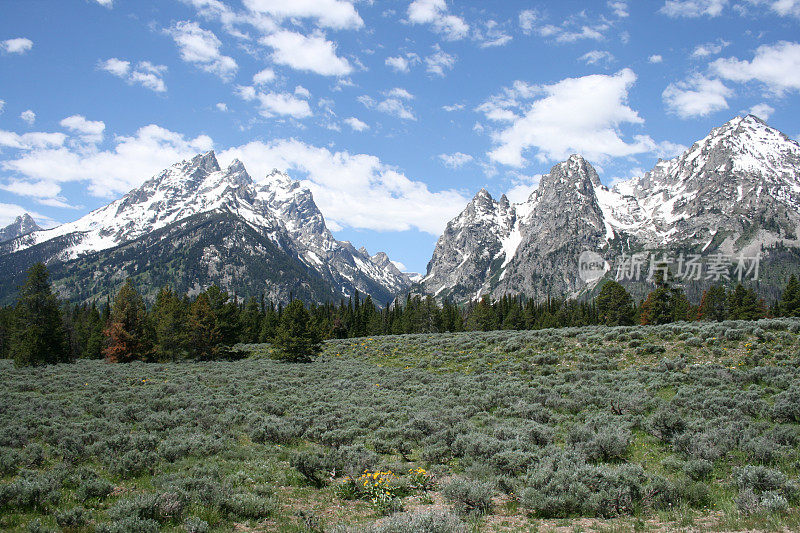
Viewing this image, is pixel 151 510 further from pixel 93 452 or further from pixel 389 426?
pixel 389 426

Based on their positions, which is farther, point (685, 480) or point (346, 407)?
point (346, 407)

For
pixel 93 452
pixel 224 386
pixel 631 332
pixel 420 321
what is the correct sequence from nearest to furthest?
pixel 93 452, pixel 224 386, pixel 631 332, pixel 420 321

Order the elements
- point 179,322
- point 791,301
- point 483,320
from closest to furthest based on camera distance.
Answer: point 179,322, point 791,301, point 483,320

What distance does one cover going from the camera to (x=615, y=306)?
81000 mm

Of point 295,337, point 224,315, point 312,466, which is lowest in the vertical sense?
point 295,337

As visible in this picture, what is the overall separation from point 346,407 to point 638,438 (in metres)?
12.9

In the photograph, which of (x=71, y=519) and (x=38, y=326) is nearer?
(x=71, y=519)

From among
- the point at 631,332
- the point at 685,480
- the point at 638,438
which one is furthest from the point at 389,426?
the point at 631,332

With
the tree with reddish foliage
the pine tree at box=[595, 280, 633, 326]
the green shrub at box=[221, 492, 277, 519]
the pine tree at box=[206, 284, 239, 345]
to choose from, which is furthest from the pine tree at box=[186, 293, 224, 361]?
the pine tree at box=[595, 280, 633, 326]

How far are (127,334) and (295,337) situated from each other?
20719 millimetres

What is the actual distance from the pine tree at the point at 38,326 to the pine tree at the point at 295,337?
75.6ft

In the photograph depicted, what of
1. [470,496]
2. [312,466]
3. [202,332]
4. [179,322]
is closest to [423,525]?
[470,496]

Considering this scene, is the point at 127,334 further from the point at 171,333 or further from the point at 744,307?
the point at 744,307

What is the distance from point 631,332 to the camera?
30.9m
